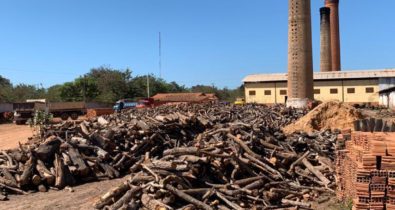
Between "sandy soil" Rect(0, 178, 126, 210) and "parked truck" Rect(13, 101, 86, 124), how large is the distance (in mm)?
25590

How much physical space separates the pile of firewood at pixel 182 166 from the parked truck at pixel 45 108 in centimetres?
2209

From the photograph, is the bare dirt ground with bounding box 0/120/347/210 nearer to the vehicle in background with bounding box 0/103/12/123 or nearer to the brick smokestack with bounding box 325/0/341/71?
the vehicle in background with bounding box 0/103/12/123

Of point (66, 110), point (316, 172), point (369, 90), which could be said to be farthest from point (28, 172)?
point (369, 90)

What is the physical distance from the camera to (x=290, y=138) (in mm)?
12414

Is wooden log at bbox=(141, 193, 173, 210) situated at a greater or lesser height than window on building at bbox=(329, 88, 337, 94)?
lesser

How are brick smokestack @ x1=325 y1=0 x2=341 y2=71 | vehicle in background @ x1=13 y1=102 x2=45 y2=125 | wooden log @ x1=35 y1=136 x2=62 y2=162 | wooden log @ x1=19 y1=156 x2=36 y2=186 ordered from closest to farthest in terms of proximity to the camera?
wooden log @ x1=19 y1=156 x2=36 y2=186
wooden log @ x1=35 y1=136 x2=62 y2=162
vehicle in background @ x1=13 y1=102 x2=45 y2=125
brick smokestack @ x1=325 y1=0 x2=341 y2=71

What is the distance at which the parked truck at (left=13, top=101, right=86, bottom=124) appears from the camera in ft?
114

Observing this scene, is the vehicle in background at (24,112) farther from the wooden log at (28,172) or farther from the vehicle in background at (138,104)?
the wooden log at (28,172)

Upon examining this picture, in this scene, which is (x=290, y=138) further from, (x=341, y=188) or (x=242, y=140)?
(x=341, y=188)

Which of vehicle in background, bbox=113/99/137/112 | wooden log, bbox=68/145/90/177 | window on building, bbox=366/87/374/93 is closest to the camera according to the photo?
wooden log, bbox=68/145/90/177

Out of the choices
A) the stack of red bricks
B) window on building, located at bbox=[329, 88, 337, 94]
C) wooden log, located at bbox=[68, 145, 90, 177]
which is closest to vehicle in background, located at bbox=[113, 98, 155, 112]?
window on building, located at bbox=[329, 88, 337, 94]

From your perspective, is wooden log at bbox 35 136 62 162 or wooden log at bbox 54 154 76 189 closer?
wooden log at bbox 54 154 76 189

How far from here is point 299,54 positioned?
3366 centimetres

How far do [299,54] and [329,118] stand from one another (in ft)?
48.0
